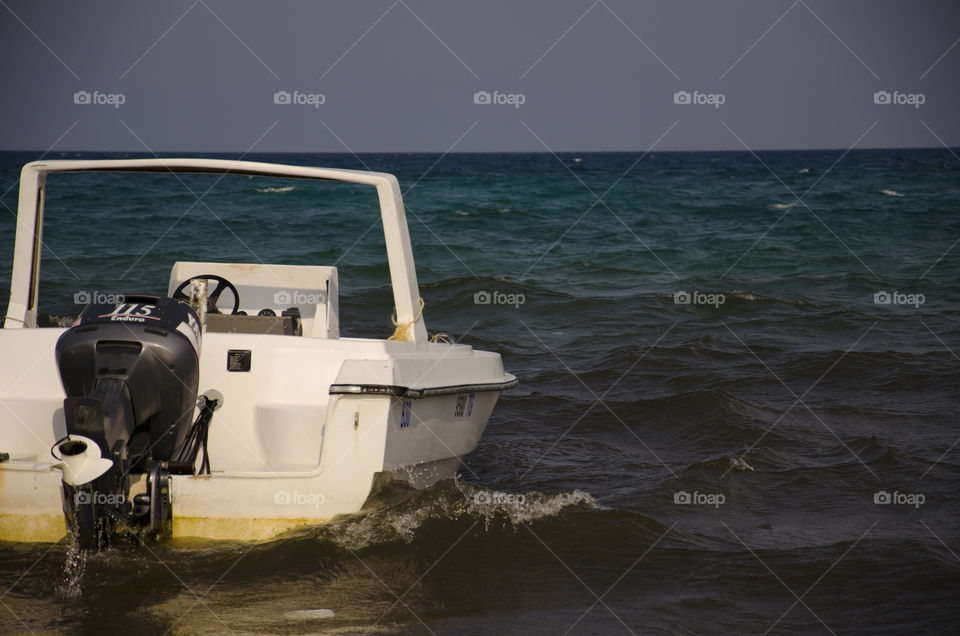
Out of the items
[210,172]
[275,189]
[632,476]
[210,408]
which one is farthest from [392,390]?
[275,189]

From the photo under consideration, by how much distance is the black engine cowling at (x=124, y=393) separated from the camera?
3.99 metres

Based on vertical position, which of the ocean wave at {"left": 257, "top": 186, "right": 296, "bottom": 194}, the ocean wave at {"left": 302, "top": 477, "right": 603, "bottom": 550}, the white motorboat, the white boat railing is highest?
the ocean wave at {"left": 257, "top": 186, "right": 296, "bottom": 194}

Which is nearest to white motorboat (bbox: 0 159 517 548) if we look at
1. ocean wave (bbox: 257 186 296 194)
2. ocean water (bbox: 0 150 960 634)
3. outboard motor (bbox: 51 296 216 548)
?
outboard motor (bbox: 51 296 216 548)

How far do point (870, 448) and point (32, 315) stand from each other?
558 cm

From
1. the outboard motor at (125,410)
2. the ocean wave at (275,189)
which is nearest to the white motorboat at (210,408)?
the outboard motor at (125,410)

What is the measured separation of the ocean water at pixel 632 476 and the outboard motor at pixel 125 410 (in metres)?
0.38

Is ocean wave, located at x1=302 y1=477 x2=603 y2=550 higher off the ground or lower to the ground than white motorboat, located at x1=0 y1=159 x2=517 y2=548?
lower

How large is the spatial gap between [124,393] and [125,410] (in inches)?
2.8

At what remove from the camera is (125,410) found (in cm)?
425

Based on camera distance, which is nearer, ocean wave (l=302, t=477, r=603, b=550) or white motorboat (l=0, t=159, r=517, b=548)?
white motorboat (l=0, t=159, r=517, b=548)

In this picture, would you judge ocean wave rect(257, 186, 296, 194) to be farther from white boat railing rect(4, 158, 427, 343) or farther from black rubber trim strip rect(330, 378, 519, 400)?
black rubber trim strip rect(330, 378, 519, 400)

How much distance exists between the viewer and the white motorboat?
14.1 ft

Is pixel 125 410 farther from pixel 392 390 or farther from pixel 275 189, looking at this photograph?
pixel 275 189

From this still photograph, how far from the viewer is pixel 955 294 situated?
14.5m
